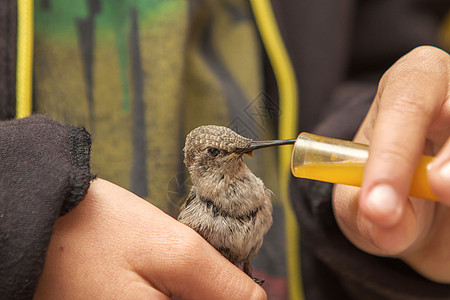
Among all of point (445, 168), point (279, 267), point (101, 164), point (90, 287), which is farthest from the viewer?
point (279, 267)

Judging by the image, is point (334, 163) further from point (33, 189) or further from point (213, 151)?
point (33, 189)

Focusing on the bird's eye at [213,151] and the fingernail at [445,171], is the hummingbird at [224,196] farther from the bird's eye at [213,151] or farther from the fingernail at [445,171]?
the fingernail at [445,171]

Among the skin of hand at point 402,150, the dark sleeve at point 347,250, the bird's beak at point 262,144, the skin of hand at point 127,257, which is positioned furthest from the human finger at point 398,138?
the dark sleeve at point 347,250

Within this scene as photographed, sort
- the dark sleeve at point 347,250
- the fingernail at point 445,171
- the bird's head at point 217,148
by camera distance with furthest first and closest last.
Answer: the dark sleeve at point 347,250 < the bird's head at point 217,148 < the fingernail at point 445,171

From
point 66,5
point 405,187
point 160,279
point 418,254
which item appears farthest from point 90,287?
point 418,254

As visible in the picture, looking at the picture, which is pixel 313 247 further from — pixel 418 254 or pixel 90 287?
pixel 90 287

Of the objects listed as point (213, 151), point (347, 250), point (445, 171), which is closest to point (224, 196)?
point (213, 151)
